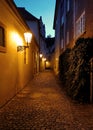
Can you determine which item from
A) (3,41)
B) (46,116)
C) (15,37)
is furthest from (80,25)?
(46,116)

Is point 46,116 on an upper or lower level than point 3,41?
lower

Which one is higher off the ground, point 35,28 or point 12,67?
point 35,28

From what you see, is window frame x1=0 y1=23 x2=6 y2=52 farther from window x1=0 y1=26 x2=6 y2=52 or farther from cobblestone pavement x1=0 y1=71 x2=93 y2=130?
cobblestone pavement x1=0 y1=71 x2=93 y2=130

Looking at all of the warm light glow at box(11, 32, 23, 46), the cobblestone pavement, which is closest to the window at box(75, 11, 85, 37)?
the warm light glow at box(11, 32, 23, 46)

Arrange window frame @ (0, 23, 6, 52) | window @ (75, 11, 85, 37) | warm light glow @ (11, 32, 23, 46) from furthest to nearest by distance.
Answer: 1. window @ (75, 11, 85, 37)
2. warm light glow @ (11, 32, 23, 46)
3. window frame @ (0, 23, 6, 52)

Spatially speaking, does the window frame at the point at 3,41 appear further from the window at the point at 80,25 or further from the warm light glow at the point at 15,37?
the window at the point at 80,25

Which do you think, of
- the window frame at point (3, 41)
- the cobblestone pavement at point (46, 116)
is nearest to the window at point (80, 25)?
the cobblestone pavement at point (46, 116)

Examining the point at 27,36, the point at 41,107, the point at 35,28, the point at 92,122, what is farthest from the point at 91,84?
the point at 35,28

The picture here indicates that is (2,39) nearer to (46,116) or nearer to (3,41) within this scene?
(3,41)

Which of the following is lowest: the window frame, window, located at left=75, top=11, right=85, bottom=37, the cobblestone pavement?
the cobblestone pavement

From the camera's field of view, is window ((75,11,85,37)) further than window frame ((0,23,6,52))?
Yes

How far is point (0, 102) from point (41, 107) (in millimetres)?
1496

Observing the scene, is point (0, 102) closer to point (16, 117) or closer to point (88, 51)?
point (16, 117)

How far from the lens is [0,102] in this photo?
8.97 meters
